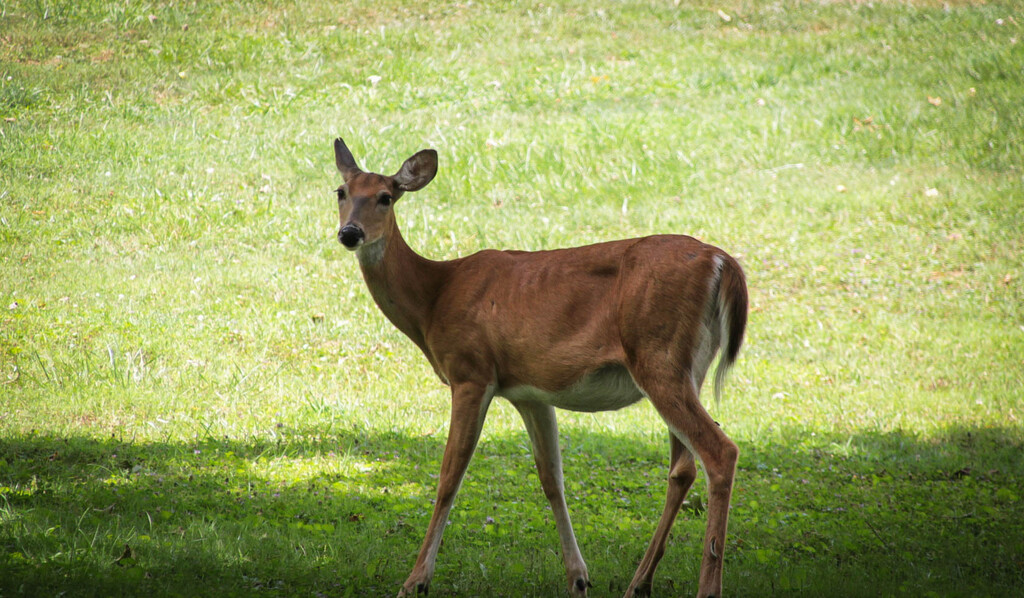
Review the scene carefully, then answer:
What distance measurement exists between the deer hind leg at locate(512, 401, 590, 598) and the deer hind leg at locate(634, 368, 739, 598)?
2.48 ft

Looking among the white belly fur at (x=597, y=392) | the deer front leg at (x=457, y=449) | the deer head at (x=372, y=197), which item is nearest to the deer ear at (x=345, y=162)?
the deer head at (x=372, y=197)

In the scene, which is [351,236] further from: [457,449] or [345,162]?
[457,449]

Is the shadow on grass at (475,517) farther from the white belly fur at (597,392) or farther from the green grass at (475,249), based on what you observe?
the white belly fur at (597,392)

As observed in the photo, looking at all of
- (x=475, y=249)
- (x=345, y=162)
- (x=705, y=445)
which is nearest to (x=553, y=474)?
(x=705, y=445)

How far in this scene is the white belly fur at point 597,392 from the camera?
5.06 meters

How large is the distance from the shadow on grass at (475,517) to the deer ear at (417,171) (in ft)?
6.41

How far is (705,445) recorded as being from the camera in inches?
184

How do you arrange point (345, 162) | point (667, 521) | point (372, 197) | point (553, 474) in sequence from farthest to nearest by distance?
point (345, 162), point (553, 474), point (372, 197), point (667, 521)

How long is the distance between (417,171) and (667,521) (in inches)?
86.8

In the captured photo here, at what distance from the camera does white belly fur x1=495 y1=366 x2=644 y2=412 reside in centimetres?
506

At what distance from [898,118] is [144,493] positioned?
13224 millimetres

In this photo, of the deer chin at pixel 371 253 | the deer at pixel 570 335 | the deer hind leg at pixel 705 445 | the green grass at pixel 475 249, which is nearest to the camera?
the deer hind leg at pixel 705 445

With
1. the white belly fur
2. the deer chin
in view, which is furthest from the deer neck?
the white belly fur

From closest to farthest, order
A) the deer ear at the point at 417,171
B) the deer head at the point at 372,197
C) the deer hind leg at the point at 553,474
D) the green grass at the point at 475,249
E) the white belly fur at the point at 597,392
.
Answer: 1. the white belly fur at the point at 597,392
2. the deer head at the point at 372,197
3. the deer hind leg at the point at 553,474
4. the deer ear at the point at 417,171
5. the green grass at the point at 475,249
